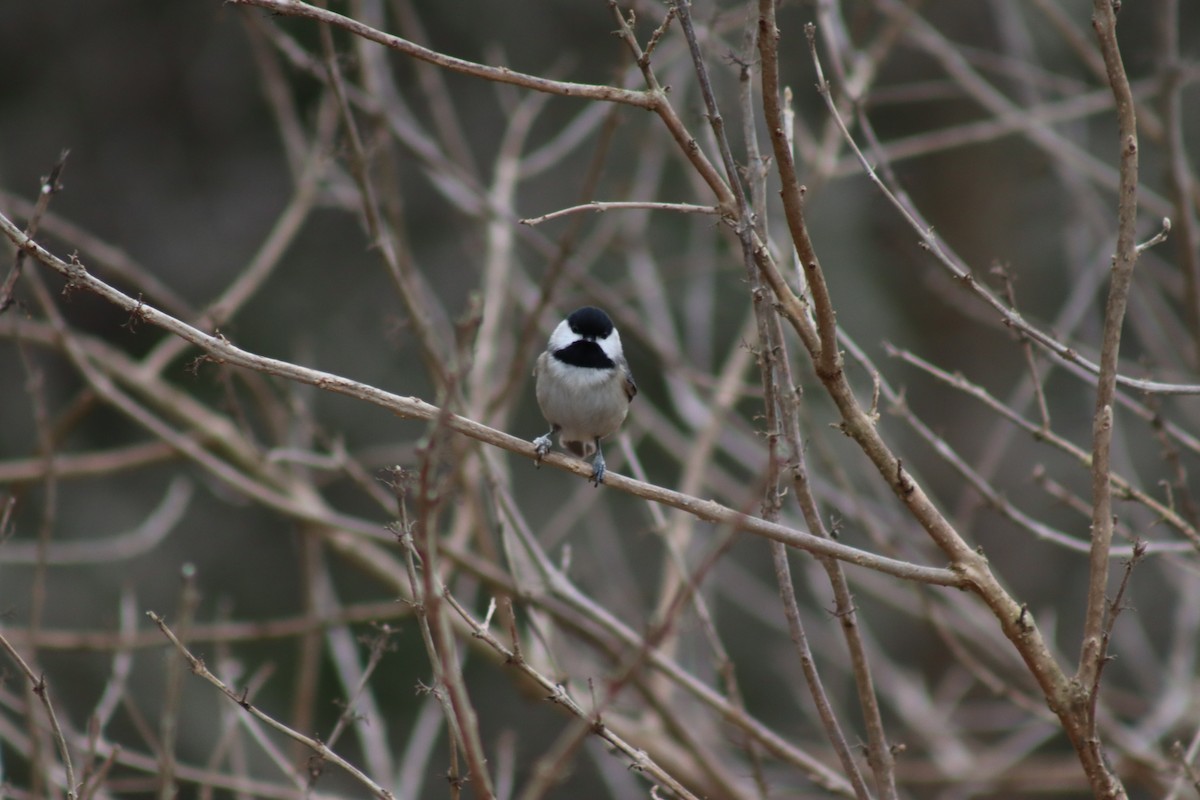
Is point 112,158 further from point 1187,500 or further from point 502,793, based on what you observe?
point 1187,500

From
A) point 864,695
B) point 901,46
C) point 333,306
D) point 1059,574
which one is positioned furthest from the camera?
point 333,306

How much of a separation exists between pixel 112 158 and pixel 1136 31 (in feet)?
26.5

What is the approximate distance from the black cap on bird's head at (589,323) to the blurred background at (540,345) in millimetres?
266

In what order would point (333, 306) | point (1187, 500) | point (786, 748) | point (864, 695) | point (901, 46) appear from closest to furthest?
point (864, 695) < point (1187, 500) < point (786, 748) < point (901, 46) < point (333, 306)

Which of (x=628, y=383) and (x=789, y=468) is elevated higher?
(x=789, y=468)

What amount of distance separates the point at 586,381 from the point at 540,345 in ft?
13.5

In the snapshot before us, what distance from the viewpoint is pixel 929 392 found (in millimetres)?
8312

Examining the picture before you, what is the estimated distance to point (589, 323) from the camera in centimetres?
432

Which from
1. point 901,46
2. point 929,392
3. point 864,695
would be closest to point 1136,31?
point 901,46

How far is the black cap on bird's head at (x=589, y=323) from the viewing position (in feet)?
14.2

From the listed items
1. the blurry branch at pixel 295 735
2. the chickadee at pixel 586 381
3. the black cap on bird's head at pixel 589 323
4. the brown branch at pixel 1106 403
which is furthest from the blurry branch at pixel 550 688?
the black cap on bird's head at pixel 589 323

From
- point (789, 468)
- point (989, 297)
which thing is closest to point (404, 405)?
point (789, 468)

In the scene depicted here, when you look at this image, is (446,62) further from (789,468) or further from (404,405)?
(789,468)

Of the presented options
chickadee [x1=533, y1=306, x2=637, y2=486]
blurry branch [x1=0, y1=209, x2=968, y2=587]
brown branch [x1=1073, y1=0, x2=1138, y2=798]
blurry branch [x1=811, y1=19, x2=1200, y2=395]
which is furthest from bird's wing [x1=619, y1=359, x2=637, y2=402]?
brown branch [x1=1073, y1=0, x2=1138, y2=798]
